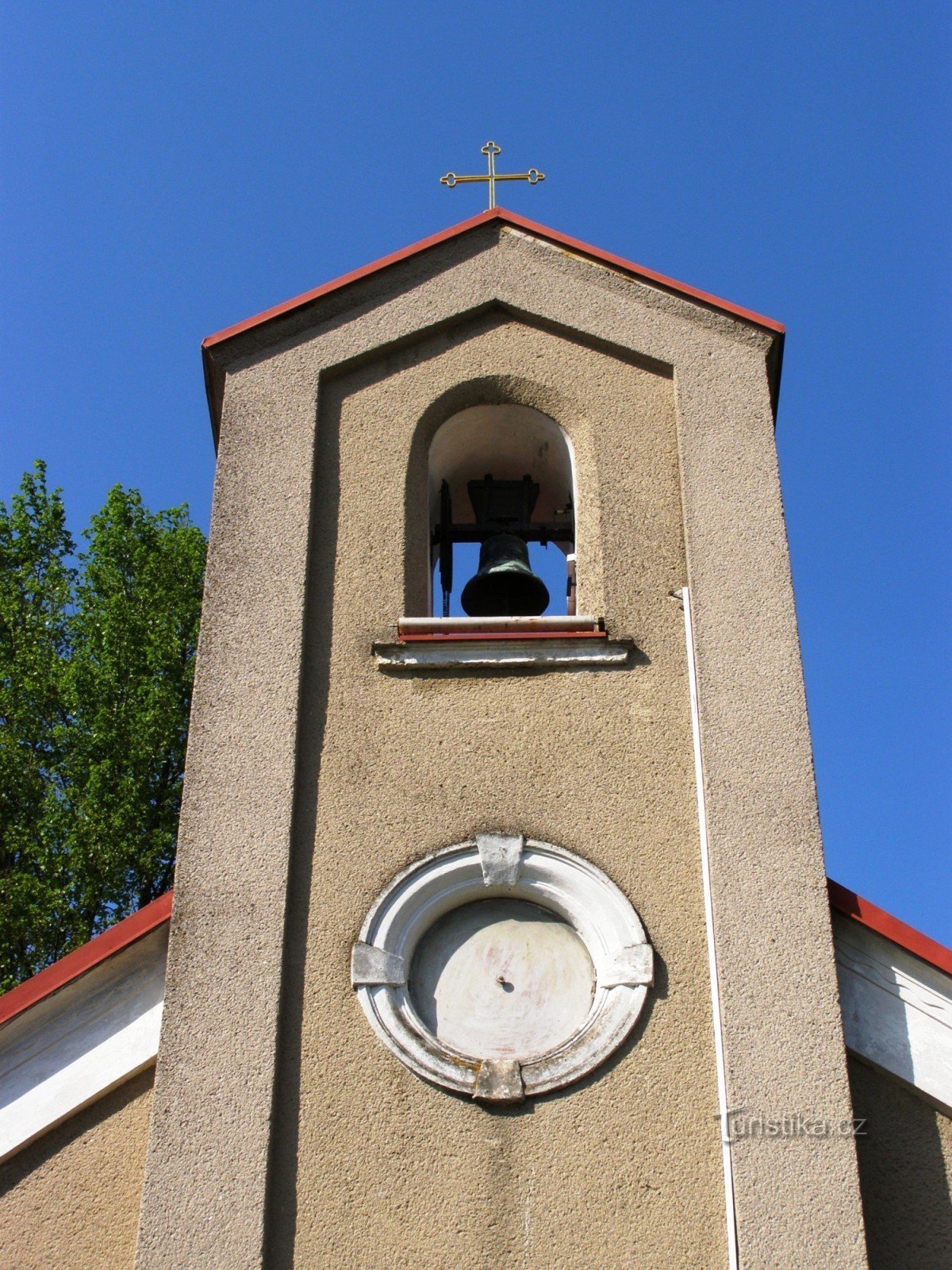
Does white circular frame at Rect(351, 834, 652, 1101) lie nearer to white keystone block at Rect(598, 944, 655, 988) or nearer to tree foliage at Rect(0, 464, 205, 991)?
white keystone block at Rect(598, 944, 655, 988)

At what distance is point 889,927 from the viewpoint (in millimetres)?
5414

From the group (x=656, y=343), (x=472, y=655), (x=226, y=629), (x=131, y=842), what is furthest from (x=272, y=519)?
(x=131, y=842)

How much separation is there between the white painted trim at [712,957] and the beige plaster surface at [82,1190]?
2131 mm

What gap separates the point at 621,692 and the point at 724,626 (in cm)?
56

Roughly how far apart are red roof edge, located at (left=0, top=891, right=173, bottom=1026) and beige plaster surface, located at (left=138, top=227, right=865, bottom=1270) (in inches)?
9.6

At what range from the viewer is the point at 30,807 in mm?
12766

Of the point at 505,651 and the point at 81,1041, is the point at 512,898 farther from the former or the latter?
the point at 81,1041

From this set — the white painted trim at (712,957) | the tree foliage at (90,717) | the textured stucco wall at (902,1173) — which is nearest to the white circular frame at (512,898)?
the white painted trim at (712,957)

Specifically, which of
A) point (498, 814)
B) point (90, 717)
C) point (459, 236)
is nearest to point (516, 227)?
point (459, 236)

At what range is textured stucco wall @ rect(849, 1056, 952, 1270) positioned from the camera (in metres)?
4.89

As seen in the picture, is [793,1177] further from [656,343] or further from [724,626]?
[656,343]

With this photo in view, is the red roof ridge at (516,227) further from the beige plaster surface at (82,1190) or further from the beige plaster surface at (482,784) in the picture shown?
the beige plaster surface at (82,1190)

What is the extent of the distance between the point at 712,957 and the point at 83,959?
2.49m

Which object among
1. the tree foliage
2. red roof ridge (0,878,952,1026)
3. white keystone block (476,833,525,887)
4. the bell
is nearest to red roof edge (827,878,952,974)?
red roof ridge (0,878,952,1026)
